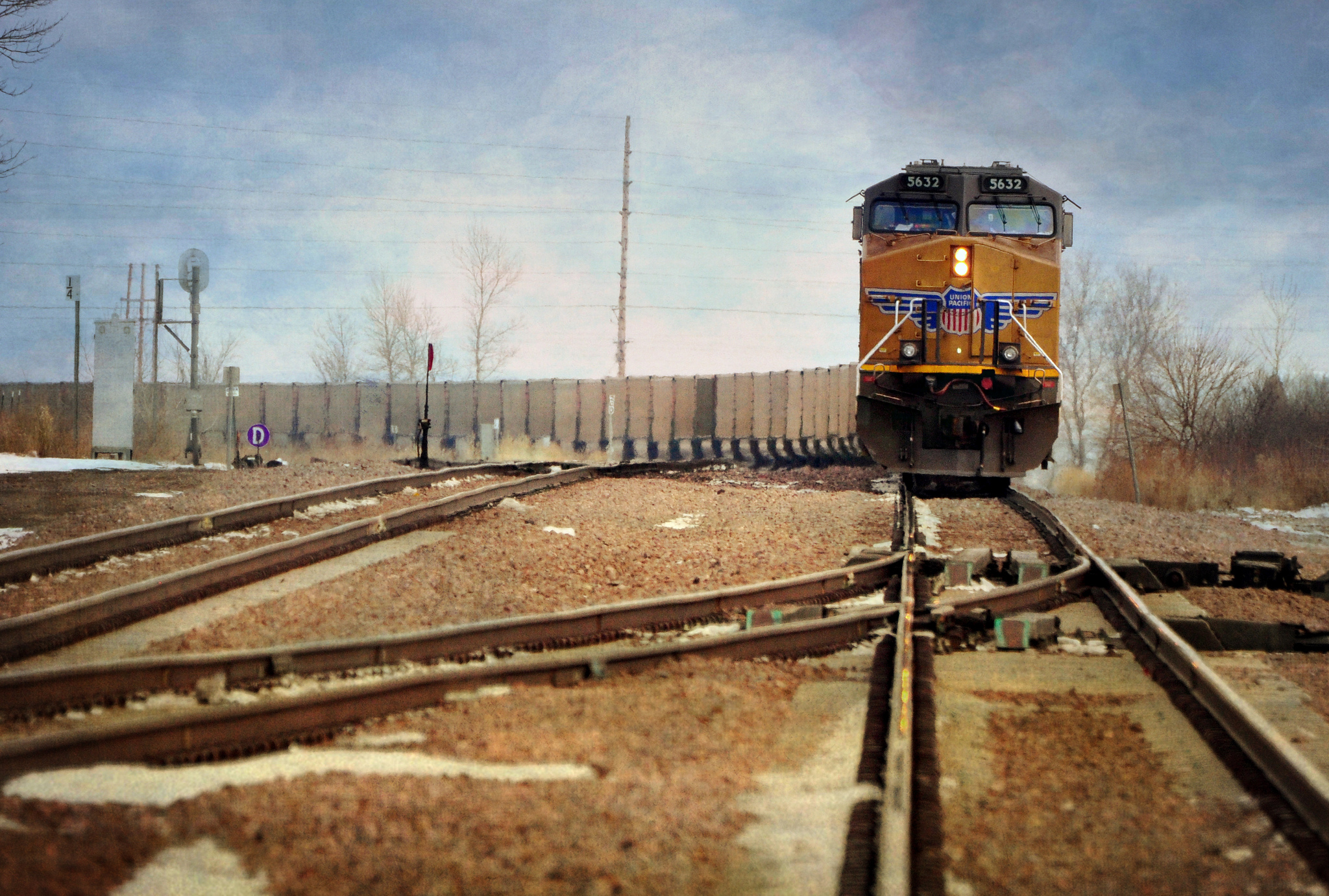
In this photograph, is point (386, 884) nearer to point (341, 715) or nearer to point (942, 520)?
point (341, 715)

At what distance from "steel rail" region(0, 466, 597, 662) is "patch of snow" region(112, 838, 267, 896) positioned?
10.2 ft

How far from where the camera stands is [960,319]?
38.6 feet

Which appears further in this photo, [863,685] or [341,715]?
[863,685]

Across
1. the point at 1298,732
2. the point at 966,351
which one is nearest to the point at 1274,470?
the point at 966,351

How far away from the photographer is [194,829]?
254 cm

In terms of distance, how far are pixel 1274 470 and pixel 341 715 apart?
20336 millimetres

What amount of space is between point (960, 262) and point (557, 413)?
71.4 ft

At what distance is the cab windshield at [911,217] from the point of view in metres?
12.0

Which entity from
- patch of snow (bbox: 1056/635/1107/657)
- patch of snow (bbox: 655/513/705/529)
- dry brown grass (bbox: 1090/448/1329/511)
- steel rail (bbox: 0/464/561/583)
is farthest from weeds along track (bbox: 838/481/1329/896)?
dry brown grass (bbox: 1090/448/1329/511)

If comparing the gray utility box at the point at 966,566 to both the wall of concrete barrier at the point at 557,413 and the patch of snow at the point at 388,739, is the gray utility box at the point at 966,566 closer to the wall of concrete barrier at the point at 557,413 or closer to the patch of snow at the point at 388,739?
the patch of snow at the point at 388,739

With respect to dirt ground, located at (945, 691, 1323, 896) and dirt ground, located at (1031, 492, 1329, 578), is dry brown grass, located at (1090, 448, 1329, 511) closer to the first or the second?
dirt ground, located at (1031, 492, 1329, 578)

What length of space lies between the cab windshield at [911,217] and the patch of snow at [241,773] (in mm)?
10060

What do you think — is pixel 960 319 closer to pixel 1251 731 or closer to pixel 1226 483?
pixel 1251 731

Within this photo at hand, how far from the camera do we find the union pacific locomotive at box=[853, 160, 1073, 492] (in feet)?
38.5
